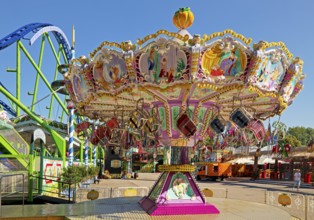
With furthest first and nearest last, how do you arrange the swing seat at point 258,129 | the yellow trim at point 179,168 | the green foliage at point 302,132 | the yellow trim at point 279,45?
the green foliage at point 302,132, the swing seat at point 258,129, the yellow trim at point 179,168, the yellow trim at point 279,45

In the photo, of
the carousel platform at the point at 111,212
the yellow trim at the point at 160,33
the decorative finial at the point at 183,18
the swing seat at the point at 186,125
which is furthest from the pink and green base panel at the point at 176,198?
the decorative finial at the point at 183,18

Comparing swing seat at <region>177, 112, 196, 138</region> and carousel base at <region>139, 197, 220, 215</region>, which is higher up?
swing seat at <region>177, 112, 196, 138</region>

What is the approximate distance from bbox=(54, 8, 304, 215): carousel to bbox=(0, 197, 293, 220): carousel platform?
0.39m

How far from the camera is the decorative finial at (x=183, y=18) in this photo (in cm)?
898

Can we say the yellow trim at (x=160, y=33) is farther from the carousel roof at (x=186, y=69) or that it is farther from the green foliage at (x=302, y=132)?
the green foliage at (x=302, y=132)

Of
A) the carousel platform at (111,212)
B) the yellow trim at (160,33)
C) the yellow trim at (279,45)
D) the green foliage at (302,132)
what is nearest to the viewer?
the yellow trim at (160,33)

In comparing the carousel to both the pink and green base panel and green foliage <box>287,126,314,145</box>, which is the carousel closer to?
the pink and green base panel

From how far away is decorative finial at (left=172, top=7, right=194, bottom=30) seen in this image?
8984mm

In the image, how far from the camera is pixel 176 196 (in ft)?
29.9

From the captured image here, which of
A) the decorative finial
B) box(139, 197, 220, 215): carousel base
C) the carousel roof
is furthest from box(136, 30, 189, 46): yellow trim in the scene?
box(139, 197, 220, 215): carousel base

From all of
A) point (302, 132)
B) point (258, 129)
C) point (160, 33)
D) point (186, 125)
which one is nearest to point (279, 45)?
point (160, 33)

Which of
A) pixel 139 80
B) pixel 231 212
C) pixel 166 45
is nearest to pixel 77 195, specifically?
pixel 231 212

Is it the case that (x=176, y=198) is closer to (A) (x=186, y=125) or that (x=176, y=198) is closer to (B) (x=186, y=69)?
(A) (x=186, y=125)

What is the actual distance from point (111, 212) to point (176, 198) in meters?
1.73
